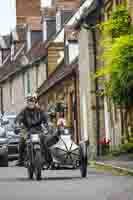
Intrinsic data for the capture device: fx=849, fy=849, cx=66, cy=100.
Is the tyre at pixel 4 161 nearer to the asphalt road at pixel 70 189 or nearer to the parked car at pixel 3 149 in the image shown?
the parked car at pixel 3 149

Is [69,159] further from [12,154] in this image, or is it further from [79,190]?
[12,154]

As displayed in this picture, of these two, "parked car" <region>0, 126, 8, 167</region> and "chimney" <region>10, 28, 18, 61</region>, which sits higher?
"chimney" <region>10, 28, 18, 61</region>

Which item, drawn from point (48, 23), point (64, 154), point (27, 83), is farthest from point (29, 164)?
point (27, 83)

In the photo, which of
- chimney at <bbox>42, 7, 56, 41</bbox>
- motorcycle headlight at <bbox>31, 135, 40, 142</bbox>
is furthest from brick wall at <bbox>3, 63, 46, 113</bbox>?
motorcycle headlight at <bbox>31, 135, 40, 142</bbox>

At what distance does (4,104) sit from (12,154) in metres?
38.8

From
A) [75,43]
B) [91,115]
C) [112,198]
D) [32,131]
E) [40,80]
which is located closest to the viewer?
[112,198]

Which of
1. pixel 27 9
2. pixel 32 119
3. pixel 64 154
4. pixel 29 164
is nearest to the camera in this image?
pixel 29 164

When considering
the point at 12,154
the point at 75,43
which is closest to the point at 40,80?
the point at 75,43

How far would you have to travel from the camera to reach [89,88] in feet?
118

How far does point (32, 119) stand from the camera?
17.4 meters

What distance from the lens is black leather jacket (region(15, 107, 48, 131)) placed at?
56.9ft

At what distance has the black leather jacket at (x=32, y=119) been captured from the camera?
682 inches

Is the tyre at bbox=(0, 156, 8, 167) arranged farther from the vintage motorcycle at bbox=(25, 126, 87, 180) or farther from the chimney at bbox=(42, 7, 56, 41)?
the chimney at bbox=(42, 7, 56, 41)

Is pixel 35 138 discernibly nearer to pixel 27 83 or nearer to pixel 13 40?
pixel 27 83
